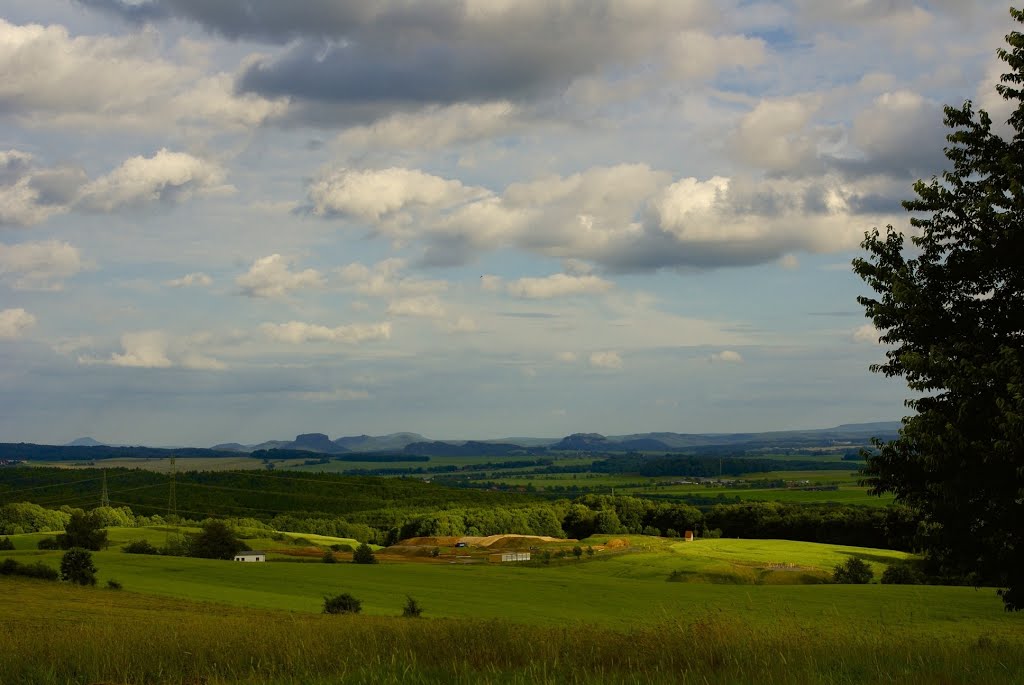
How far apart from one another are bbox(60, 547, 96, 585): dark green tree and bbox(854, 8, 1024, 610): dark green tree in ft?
205

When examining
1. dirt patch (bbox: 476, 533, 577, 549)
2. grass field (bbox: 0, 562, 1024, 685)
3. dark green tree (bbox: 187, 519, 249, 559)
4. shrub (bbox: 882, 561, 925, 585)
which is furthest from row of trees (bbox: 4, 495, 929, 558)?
grass field (bbox: 0, 562, 1024, 685)

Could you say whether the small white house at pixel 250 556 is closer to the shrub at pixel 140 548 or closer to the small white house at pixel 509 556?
the shrub at pixel 140 548

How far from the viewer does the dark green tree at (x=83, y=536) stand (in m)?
96.8

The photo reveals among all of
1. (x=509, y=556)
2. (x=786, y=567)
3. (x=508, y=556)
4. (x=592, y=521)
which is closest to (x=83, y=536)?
(x=508, y=556)

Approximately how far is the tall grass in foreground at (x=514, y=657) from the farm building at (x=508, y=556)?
267ft

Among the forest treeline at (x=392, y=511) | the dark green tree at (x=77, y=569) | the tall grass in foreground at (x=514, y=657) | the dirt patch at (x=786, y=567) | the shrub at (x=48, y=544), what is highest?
the tall grass in foreground at (x=514, y=657)

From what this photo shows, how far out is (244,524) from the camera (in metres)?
135

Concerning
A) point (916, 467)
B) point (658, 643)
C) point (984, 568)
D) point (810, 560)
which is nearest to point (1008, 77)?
point (916, 467)

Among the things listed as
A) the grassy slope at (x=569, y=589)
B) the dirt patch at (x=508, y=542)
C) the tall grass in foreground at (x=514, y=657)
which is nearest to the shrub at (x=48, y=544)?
the grassy slope at (x=569, y=589)

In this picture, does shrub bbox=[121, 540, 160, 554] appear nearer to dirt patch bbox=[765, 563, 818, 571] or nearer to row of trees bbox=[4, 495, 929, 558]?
row of trees bbox=[4, 495, 929, 558]

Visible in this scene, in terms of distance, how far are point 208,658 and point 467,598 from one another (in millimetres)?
48712

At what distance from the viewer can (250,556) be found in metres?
98.5

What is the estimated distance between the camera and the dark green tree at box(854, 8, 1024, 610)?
15.3m

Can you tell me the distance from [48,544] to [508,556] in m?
48.3
